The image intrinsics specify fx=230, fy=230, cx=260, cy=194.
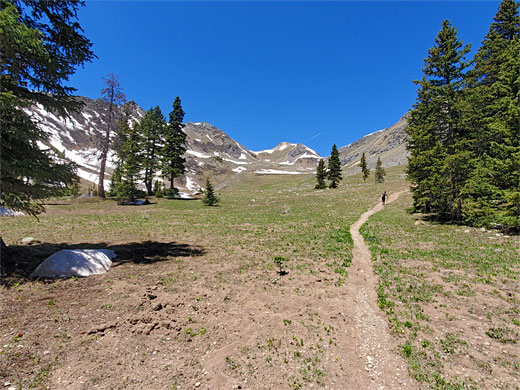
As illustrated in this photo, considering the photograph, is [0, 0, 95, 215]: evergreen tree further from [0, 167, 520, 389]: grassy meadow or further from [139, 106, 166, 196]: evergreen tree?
[139, 106, 166, 196]: evergreen tree

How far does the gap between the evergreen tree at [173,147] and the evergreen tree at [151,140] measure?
1.71 meters

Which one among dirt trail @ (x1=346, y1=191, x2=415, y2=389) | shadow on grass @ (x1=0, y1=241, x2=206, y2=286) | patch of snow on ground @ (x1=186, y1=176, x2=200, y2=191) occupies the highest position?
patch of snow on ground @ (x1=186, y1=176, x2=200, y2=191)

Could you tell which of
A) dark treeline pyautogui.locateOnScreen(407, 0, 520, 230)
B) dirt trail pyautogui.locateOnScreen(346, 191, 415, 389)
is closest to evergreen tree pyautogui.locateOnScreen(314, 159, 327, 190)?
dark treeline pyautogui.locateOnScreen(407, 0, 520, 230)

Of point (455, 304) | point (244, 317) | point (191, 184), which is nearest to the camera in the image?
point (244, 317)

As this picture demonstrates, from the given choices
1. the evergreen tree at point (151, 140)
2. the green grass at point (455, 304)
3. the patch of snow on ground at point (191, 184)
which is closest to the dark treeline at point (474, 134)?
the green grass at point (455, 304)

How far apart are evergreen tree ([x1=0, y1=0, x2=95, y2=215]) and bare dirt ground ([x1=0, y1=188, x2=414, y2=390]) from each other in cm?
352

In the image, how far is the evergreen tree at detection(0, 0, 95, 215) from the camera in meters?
7.34

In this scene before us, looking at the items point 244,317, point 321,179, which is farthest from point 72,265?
point 321,179

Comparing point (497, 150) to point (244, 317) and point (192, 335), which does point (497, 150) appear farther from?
point (192, 335)

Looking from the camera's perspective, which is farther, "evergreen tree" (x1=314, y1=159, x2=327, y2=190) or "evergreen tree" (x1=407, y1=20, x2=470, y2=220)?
"evergreen tree" (x1=314, y1=159, x2=327, y2=190)

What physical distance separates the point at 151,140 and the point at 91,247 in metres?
34.8

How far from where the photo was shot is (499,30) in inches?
947

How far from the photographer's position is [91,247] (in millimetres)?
12820

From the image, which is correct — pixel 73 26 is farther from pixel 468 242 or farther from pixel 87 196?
pixel 87 196
